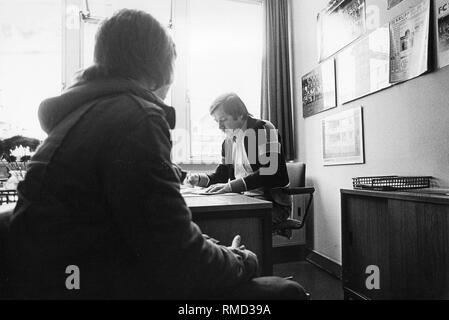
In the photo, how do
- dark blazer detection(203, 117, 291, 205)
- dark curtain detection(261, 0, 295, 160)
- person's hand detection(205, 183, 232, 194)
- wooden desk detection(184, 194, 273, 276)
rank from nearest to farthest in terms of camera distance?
1. wooden desk detection(184, 194, 273, 276)
2. person's hand detection(205, 183, 232, 194)
3. dark blazer detection(203, 117, 291, 205)
4. dark curtain detection(261, 0, 295, 160)

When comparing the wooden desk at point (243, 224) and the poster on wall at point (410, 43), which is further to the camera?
the poster on wall at point (410, 43)

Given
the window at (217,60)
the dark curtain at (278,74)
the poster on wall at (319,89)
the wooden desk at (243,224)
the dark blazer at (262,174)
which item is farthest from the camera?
the window at (217,60)

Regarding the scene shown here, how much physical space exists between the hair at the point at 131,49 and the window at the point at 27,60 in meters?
2.79

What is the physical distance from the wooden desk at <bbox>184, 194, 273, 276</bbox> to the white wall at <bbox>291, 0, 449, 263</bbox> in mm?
1067

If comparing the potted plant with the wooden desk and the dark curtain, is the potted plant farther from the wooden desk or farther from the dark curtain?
the dark curtain

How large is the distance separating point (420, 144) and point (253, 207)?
1.20 meters

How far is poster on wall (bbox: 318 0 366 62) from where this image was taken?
236cm

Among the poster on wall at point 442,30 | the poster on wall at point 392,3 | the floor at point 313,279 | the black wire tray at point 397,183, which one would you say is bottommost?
the floor at point 313,279

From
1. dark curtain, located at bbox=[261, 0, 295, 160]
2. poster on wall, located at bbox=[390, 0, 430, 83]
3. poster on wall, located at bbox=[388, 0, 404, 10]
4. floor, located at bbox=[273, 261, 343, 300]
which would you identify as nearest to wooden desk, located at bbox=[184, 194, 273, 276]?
floor, located at bbox=[273, 261, 343, 300]

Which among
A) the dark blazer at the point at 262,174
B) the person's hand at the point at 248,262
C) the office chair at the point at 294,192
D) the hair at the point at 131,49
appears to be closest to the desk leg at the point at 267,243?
the person's hand at the point at 248,262

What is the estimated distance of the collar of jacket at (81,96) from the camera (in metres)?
0.70

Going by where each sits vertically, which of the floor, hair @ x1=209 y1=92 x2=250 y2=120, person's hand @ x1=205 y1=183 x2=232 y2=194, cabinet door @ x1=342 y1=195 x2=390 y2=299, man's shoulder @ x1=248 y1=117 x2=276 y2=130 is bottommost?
the floor

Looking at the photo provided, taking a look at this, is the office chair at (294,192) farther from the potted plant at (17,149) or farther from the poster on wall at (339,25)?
the potted plant at (17,149)

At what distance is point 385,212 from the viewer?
1592 mm
